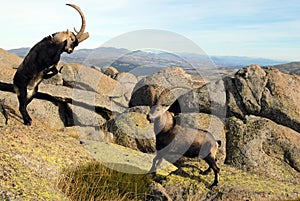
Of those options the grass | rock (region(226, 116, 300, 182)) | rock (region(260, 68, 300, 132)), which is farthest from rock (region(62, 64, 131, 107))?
the grass

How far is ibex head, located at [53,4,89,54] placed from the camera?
29.2 ft

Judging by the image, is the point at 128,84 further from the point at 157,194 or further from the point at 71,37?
the point at 157,194

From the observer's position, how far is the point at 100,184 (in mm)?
9094

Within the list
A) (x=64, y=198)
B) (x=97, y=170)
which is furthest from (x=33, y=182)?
(x=97, y=170)

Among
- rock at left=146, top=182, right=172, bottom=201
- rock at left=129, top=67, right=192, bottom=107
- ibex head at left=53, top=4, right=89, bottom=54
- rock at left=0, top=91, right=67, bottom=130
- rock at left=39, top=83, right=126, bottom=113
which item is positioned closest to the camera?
rock at left=146, top=182, right=172, bottom=201

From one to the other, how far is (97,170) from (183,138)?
2.62 m

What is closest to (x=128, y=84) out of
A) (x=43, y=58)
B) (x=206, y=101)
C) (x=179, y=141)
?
(x=206, y=101)

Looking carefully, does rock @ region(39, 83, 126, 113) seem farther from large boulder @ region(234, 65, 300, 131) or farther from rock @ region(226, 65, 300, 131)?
large boulder @ region(234, 65, 300, 131)

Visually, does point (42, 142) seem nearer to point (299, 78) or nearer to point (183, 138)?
point (183, 138)

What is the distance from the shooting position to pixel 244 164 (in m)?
14.8

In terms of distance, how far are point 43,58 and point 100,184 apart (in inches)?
140

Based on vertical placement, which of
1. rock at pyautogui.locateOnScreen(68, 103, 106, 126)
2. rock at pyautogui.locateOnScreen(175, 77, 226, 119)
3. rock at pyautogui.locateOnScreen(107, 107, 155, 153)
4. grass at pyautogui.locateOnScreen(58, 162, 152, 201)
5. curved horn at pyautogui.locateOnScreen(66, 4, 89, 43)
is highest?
curved horn at pyautogui.locateOnScreen(66, 4, 89, 43)

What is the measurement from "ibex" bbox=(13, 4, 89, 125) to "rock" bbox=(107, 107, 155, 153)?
6399mm

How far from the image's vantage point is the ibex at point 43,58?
8938 millimetres
